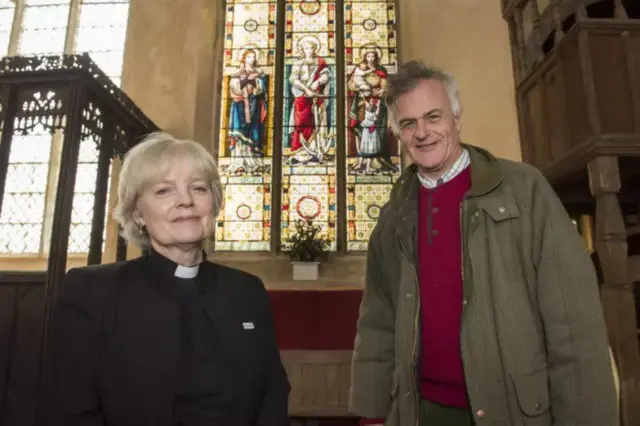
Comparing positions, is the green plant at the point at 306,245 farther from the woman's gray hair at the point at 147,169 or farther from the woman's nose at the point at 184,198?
the woman's nose at the point at 184,198

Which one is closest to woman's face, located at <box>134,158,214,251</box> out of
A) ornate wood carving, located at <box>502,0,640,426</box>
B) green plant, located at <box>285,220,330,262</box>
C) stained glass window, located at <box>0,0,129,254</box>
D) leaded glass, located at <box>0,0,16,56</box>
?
ornate wood carving, located at <box>502,0,640,426</box>

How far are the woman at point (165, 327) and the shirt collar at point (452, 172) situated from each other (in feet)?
1.97

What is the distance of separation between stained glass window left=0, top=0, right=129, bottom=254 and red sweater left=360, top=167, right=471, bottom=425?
548cm

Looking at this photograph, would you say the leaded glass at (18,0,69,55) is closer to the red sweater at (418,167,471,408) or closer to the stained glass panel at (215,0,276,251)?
the stained glass panel at (215,0,276,251)

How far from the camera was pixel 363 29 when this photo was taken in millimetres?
6359

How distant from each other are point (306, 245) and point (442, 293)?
162 inches

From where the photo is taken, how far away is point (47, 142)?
240 inches

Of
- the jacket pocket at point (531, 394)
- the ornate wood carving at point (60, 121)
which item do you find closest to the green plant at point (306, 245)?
the ornate wood carving at point (60, 121)

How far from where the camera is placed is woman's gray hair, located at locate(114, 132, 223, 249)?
1223mm

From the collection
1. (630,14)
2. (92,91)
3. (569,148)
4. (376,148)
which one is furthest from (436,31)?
(92,91)

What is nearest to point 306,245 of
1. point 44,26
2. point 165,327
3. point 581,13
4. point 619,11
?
point 581,13

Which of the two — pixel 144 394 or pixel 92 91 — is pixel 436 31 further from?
pixel 144 394

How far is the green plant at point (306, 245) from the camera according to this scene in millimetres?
5312

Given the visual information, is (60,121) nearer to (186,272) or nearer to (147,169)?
(147,169)
